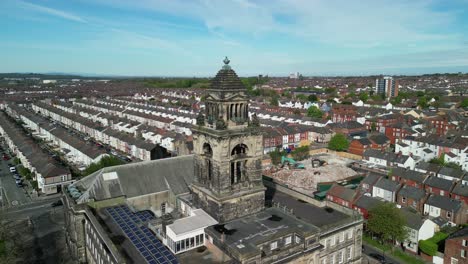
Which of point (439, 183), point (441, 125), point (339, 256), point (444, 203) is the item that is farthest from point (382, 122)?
point (339, 256)

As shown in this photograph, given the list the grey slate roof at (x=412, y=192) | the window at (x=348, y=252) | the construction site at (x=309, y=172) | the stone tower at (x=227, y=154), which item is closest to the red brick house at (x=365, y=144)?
the construction site at (x=309, y=172)

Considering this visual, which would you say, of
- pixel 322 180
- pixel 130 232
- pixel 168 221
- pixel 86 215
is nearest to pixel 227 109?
pixel 168 221

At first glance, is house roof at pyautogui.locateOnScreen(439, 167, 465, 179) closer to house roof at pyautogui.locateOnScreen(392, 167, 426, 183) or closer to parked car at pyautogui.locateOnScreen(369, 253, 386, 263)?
house roof at pyautogui.locateOnScreen(392, 167, 426, 183)

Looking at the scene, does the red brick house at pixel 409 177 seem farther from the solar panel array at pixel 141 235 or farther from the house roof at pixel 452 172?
the solar panel array at pixel 141 235

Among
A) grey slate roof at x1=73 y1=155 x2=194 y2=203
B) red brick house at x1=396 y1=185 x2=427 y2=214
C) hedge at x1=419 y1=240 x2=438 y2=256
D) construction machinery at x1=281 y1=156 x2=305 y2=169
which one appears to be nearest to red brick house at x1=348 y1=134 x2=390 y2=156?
construction machinery at x1=281 y1=156 x2=305 y2=169

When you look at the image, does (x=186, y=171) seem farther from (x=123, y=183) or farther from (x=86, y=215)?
(x=86, y=215)

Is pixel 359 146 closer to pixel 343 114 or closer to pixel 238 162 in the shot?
pixel 343 114
